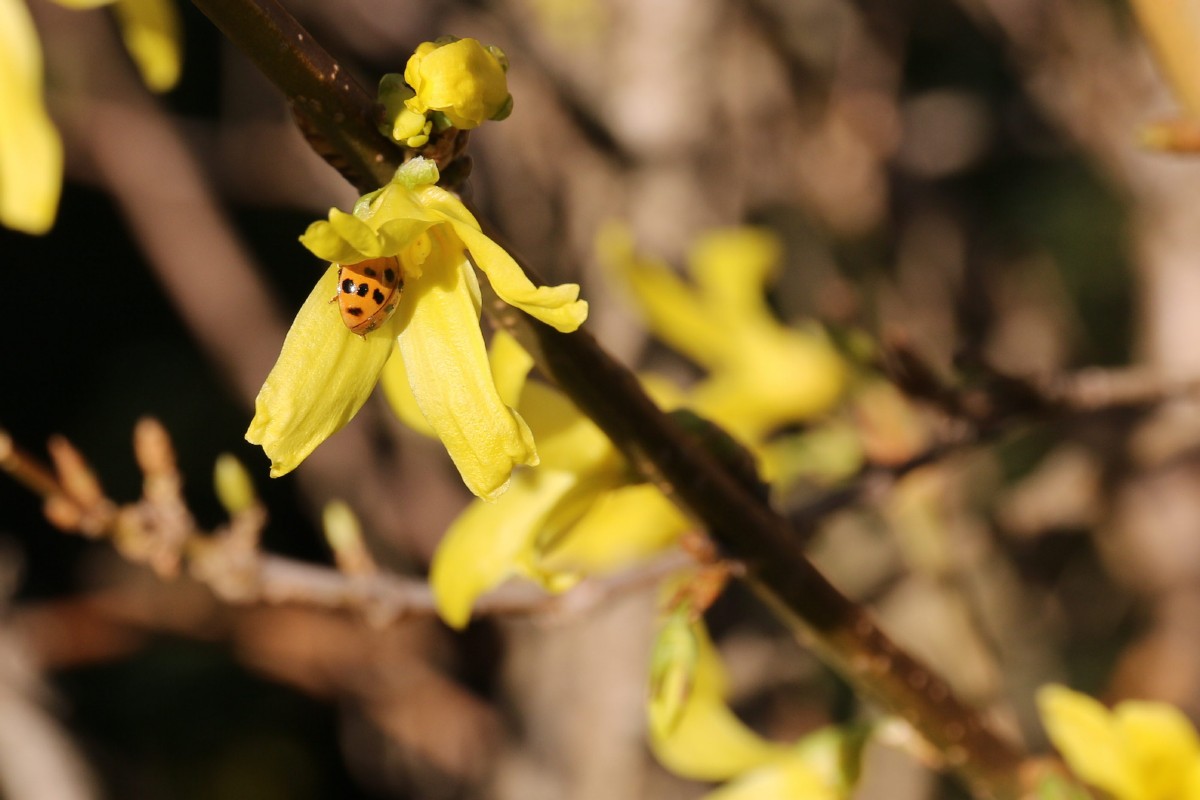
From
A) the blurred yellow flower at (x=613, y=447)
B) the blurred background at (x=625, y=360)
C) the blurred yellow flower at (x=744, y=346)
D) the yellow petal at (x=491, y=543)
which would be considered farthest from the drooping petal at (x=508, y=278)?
the blurred yellow flower at (x=744, y=346)

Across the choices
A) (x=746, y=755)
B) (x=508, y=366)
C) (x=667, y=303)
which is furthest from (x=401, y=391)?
(x=667, y=303)

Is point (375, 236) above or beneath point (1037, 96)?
beneath

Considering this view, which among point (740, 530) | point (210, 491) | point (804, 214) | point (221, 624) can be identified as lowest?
point (221, 624)

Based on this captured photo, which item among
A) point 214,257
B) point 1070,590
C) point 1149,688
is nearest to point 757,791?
point 1149,688

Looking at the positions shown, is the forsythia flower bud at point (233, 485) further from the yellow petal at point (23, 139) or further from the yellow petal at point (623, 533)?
the yellow petal at point (623, 533)

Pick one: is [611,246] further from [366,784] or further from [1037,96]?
[366,784]
